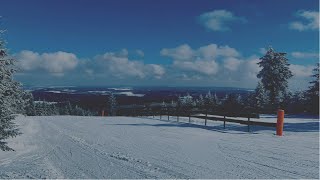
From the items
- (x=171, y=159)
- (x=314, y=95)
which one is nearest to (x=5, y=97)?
(x=171, y=159)

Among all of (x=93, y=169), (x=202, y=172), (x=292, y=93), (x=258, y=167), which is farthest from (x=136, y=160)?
(x=292, y=93)

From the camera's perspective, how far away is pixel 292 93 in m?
64.2

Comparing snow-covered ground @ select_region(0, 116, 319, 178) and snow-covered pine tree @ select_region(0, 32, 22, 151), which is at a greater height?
snow-covered pine tree @ select_region(0, 32, 22, 151)

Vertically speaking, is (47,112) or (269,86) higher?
(269,86)

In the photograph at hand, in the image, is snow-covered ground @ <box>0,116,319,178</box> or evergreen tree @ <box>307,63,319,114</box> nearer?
snow-covered ground @ <box>0,116,319,178</box>

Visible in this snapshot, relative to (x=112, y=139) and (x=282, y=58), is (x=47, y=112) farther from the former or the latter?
(x=112, y=139)

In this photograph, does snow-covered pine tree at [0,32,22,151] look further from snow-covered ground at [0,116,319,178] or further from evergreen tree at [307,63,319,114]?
evergreen tree at [307,63,319,114]

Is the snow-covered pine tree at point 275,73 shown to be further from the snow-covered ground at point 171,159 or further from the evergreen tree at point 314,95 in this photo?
the snow-covered ground at point 171,159

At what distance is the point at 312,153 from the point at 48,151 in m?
8.81

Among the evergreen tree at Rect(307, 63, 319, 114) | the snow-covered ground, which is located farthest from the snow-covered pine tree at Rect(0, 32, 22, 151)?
the evergreen tree at Rect(307, 63, 319, 114)

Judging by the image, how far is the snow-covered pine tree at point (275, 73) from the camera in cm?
5816

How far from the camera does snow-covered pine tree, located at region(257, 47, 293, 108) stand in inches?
2290

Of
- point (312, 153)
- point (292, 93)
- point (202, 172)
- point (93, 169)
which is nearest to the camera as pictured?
point (202, 172)

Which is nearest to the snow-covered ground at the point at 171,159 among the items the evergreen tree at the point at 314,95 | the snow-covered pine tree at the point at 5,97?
the snow-covered pine tree at the point at 5,97
